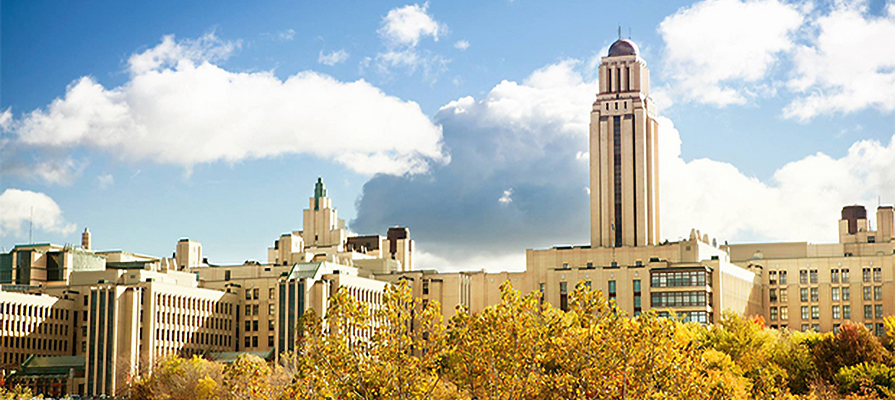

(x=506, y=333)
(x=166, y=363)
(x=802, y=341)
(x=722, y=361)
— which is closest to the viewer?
(x=506, y=333)

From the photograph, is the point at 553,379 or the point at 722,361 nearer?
the point at 553,379

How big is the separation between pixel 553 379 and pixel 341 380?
42.1ft

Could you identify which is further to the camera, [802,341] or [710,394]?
[802,341]

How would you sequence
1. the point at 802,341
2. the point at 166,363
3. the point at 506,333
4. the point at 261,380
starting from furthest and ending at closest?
the point at 166,363 < the point at 802,341 < the point at 261,380 < the point at 506,333

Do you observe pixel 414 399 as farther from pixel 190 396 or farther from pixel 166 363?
pixel 166 363

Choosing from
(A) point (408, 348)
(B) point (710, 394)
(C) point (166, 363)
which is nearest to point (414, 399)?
(A) point (408, 348)

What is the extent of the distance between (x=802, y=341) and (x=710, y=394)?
77.4 metres

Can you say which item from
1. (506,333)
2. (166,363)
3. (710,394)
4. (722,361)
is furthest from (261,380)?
(166,363)

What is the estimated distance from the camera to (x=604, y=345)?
7456 centimetres

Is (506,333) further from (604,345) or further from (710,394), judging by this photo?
(710,394)

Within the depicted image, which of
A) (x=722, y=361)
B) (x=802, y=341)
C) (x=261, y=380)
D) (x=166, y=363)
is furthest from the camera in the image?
(x=166, y=363)

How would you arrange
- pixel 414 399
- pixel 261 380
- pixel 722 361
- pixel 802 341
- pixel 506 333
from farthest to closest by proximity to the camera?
pixel 802 341
pixel 722 361
pixel 261 380
pixel 506 333
pixel 414 399

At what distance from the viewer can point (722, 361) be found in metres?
132

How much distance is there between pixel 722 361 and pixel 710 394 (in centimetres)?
5428
